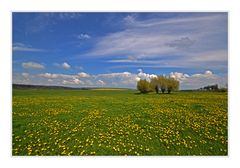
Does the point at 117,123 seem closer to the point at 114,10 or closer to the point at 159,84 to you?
the point at 159,84

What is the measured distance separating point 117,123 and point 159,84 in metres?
0.75

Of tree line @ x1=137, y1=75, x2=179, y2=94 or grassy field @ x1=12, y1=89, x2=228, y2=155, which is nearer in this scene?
grassy field @ x1=12, y1=89, x2=228, y2=155

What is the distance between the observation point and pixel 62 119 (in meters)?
4.44

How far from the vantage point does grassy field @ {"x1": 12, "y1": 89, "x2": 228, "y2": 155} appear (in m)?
4.27

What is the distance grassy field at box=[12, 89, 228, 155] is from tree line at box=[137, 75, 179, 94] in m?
0.09

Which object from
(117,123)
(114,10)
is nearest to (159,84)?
(117,123)

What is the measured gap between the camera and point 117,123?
444 cm

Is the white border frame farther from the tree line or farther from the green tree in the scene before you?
the green tree

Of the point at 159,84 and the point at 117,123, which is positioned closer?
the point at 117,123

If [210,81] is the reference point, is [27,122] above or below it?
below

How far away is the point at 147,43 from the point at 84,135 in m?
1.40

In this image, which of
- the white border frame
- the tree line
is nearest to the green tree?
the tree line
